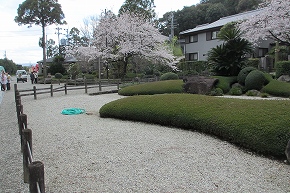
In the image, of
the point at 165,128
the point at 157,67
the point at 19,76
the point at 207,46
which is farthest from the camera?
the point at 19,76

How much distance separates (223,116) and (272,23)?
14.0 meters

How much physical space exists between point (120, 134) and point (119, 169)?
211 cm

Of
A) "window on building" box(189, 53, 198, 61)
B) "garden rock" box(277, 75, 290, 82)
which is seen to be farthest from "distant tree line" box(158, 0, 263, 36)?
"garden rock" box(277, 75, 290, 82)

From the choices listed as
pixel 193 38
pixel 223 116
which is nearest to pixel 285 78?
pixel 223 116

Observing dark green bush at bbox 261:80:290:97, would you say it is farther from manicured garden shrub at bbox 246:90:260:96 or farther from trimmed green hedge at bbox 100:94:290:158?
trimmed green hedge at bbox 100:94:290:158

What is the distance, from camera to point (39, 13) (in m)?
34.4

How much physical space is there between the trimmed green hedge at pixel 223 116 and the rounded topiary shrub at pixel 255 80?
22.5 feet

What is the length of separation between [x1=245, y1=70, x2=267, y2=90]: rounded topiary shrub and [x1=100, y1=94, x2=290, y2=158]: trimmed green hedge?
6848 mm

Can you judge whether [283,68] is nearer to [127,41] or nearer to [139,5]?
[127,41]

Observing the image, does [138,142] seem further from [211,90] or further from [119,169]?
[211,90]

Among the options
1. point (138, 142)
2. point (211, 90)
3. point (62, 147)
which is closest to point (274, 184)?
point (138, 142)

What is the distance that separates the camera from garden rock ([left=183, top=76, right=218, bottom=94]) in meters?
12.4

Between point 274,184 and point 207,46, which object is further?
point 207,46

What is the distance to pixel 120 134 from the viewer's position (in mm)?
5973
